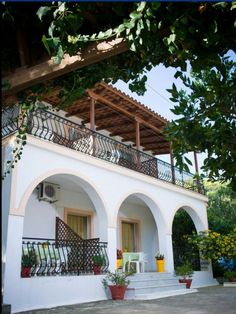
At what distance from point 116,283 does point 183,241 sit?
6.40 m

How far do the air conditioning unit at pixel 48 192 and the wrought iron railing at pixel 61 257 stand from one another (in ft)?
5.06

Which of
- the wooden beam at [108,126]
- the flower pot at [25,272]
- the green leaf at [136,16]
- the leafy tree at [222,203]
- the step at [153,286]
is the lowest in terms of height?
the step at [153,286]

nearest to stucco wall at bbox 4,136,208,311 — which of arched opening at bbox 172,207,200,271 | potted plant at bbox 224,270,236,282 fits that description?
arched opening at bbox 172,207,200,271

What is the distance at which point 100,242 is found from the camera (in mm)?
9141

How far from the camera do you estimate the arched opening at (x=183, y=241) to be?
13.7 meters

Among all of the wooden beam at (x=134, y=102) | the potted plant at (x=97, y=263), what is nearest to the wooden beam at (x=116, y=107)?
the wooden beam at (x=134, y=102)

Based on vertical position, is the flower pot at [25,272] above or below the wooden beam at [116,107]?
below

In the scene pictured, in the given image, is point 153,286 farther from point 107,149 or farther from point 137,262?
point 107,149

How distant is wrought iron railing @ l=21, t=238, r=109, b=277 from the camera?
756 centimetres

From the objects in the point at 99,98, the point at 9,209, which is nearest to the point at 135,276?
the point at 9,209

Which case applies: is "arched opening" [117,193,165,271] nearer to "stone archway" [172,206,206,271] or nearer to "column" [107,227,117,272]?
"stone archway" [172,206,206,271]

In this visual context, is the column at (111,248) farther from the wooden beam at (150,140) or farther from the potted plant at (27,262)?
the wooden beam at (150,140)

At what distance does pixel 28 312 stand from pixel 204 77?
5.34 metres

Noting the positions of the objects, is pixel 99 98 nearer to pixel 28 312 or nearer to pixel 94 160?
pixel 94 160
